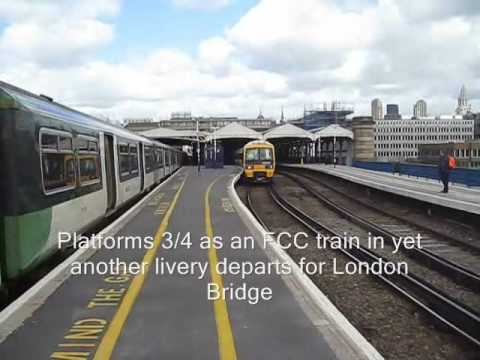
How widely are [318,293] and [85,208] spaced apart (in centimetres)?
608

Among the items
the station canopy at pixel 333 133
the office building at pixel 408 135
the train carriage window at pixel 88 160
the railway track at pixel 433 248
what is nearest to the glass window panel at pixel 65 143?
the train carriage window at pixel 88 160

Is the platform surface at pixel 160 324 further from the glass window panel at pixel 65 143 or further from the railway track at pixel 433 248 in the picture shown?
the railway track at pixel 433 248

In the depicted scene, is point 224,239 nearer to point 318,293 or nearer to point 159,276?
point 159,276

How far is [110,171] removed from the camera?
13.9 metres

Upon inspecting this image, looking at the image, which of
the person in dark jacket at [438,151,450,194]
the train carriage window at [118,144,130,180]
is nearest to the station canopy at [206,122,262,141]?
the person in dark jacket at [438,151,450,194]

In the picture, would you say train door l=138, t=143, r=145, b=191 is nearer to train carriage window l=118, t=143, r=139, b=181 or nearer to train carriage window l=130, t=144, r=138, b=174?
train carriage window l=118, t=143, r=139, b=181

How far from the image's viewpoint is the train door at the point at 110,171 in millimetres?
13414

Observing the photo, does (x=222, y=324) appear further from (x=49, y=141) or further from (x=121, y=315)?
(x=49, y=141)

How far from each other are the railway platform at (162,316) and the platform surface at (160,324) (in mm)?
11

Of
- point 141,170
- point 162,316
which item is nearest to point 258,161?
point 141,170

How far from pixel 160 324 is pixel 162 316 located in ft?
0.84

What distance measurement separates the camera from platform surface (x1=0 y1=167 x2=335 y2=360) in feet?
15.5

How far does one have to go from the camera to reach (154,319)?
221 inches

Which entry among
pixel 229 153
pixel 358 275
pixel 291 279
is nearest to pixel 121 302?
pixel 291 279
